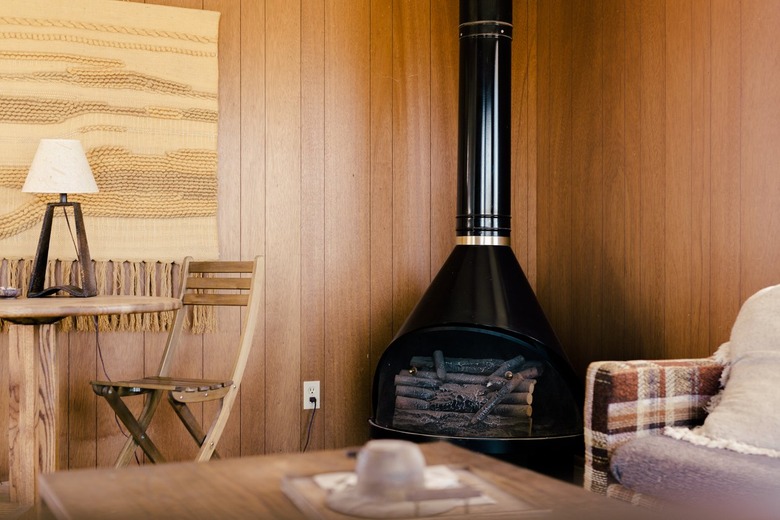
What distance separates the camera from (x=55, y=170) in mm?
2738

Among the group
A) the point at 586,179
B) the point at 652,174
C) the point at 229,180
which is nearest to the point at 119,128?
the point at 229,180

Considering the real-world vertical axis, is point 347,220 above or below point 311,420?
above

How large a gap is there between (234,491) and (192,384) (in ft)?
5.39

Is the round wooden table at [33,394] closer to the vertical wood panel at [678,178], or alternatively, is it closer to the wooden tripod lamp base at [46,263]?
the wooden tripod lamp base at [46,263]

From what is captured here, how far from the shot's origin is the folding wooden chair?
2.73 m

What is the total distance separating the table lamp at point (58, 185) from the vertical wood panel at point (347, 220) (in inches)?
40.3

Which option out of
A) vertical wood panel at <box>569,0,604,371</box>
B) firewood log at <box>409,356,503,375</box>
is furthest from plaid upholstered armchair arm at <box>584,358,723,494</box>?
vertical wood panel at <box>569,0,604,371</box>

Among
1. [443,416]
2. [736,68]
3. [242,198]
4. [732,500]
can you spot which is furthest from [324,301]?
[732,500]

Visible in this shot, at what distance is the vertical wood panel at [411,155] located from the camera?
144 inches

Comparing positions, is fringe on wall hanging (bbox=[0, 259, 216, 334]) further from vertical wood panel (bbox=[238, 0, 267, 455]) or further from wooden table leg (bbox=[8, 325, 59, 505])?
wooden table leg (bbox=[8, 325, 59, 505])

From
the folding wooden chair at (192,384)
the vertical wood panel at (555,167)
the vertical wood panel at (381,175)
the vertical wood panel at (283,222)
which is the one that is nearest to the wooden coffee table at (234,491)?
the folding wooden chair at (192,384)

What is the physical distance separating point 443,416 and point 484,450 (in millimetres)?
202

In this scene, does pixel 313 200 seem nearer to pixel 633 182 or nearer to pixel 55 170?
pixel 55 170

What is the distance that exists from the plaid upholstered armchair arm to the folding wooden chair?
1.21 metres
